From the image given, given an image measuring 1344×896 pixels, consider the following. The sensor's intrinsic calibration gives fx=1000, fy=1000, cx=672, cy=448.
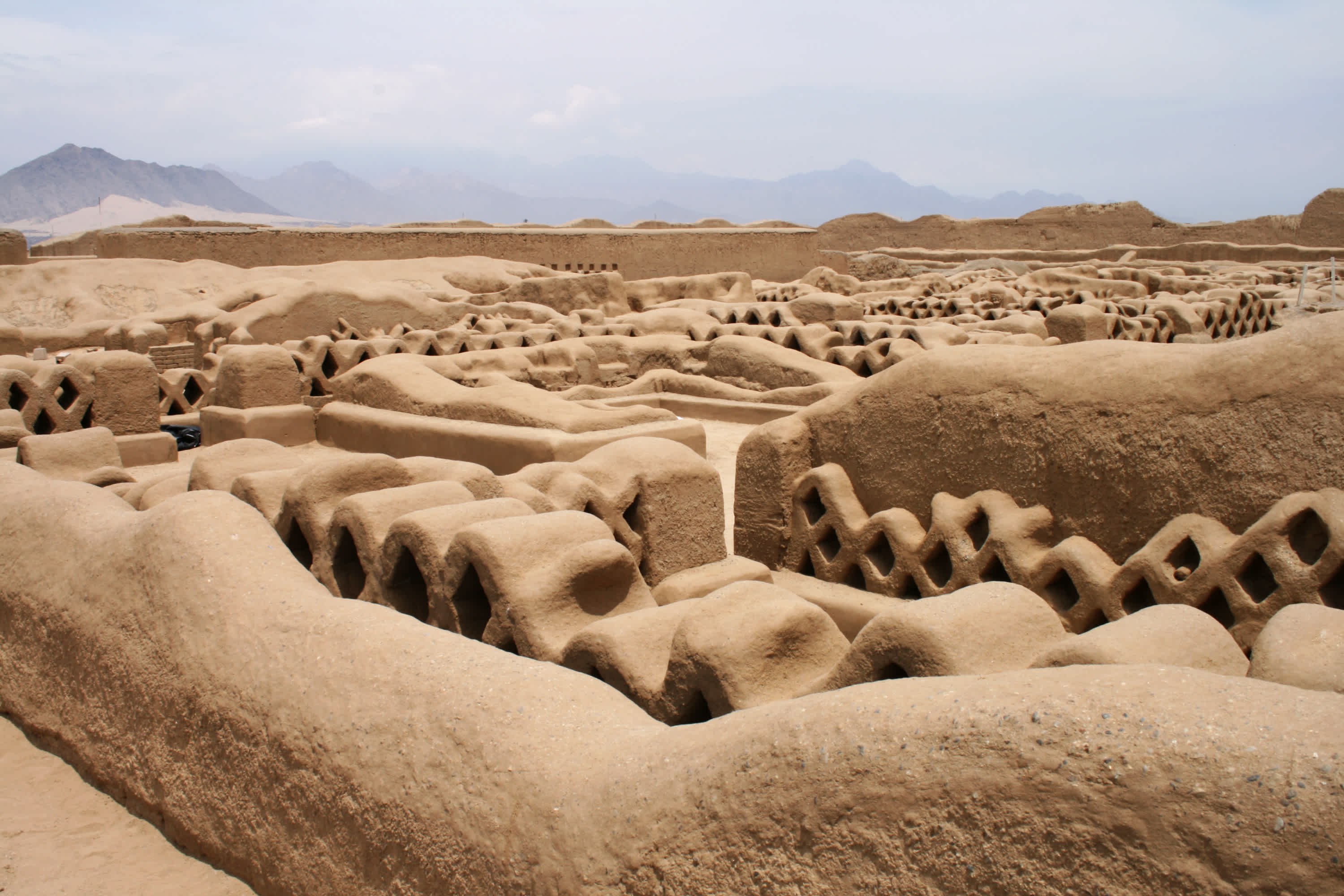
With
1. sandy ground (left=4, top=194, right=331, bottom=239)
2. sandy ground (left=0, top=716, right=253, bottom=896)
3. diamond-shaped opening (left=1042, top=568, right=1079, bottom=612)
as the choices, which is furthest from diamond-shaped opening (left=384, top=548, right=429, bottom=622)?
sandy ground (left=4, top=194, right=331, bottom=239)

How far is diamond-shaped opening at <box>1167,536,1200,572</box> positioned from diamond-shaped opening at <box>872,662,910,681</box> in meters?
1.65

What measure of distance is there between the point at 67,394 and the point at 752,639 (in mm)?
8130

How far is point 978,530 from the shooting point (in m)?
4.16

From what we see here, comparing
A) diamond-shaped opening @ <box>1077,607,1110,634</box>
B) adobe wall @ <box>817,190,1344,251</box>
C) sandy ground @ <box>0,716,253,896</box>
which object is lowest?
sandy ground @ <box>0,716,253,896</box>

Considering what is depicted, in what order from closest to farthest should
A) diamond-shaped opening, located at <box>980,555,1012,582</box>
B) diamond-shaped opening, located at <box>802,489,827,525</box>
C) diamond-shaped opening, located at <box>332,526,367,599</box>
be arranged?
1. diamond-shaped opening, located at <box>332,526,367,599</box>
2. diamond-shaped opening, located at <box>980,555,1012,582</box>
3. diamond-shaped opening, located at <box>802,489,827,525</box>

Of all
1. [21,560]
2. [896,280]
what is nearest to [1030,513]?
[21,560]

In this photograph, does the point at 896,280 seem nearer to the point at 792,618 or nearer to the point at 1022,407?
the point at 1022,407

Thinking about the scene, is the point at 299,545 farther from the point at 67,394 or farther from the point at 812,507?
the point at 67,394

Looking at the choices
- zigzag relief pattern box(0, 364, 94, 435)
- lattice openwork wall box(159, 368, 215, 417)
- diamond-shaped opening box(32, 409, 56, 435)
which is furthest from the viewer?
lattice openwork wall box(159, 368, 215, 417)

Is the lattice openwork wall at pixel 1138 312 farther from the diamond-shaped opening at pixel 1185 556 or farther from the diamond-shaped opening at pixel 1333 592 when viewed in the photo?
the diamond-shaped opening at pixel 1333 592

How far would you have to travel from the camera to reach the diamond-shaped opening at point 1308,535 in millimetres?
3172

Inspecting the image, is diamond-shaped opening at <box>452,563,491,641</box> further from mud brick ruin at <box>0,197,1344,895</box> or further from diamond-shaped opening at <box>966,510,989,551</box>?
diamond-shaped opening at <box>966,510,989,551</box>

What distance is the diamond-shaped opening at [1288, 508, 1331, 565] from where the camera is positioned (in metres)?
3.17

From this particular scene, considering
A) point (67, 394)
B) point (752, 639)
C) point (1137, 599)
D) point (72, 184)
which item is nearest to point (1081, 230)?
point (67, 394)
